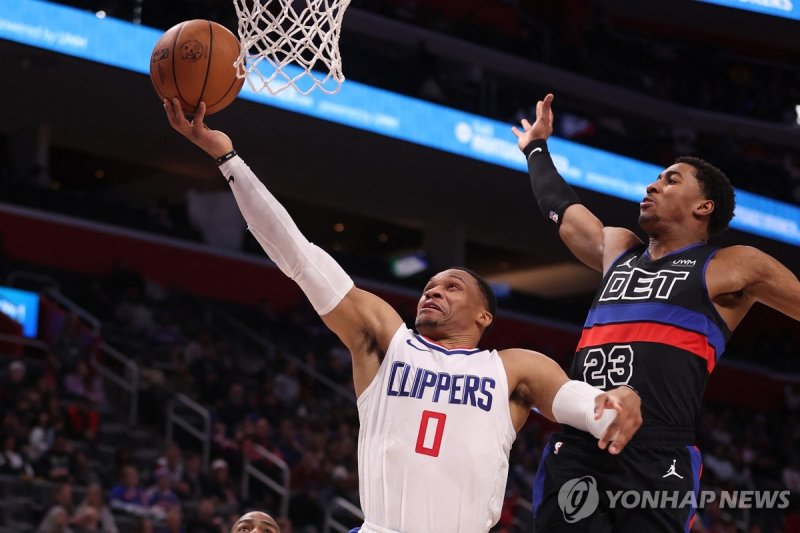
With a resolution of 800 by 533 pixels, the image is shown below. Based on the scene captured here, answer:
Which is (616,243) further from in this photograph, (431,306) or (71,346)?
(71,346)

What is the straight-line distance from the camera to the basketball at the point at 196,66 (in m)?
4.13

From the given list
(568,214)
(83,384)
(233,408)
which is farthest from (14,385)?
(568,214)

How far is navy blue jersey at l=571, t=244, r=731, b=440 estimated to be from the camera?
13.2ft

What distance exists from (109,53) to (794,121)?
1459 cm

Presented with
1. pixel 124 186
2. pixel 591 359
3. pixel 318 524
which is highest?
pixel 124 186

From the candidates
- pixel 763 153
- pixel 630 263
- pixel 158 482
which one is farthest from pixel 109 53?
pixel 763 153

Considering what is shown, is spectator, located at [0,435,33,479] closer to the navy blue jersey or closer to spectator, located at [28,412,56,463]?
spectator, located at [28,412,56,463]

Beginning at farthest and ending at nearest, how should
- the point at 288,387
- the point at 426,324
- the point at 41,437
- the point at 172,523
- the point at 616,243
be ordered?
the point at 288,387 < the point at 41,437 < the point at 172,523 < the point at 616,243 < the point at 426,324

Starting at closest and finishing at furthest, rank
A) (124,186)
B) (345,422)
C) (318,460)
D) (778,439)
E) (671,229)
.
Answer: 1. (671,229)
2. (318,460)
3. (345,422)
4. (778,439)
5. (124,186)

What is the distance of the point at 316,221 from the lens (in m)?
24.2

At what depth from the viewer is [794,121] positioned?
23812 mm

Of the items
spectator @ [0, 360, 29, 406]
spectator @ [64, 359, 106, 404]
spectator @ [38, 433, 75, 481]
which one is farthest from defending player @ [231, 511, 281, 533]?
spectator @ [64, 359, 106, 404]

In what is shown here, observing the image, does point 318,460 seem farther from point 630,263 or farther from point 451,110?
point 630,263

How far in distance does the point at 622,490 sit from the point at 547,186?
139 centimetres
